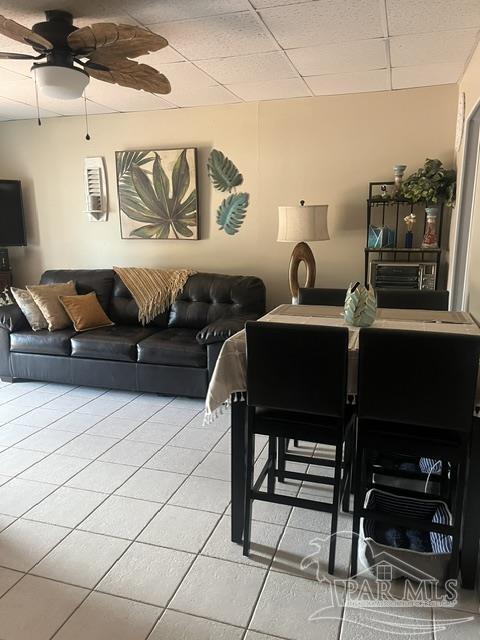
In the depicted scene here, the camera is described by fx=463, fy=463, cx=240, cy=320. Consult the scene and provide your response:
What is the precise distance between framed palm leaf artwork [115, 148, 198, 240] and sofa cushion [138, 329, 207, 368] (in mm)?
1330

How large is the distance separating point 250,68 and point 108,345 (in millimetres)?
2384

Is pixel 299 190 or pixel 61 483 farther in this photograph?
pixel 299 190

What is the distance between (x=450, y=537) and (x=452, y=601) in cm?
23

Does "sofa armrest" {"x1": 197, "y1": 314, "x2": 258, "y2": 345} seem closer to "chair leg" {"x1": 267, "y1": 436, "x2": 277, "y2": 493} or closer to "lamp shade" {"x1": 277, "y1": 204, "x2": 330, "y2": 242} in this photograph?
"lamp shade" {"x1": 277, "y1": 204, "x2": 330, "y2": 242}

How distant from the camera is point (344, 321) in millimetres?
2354

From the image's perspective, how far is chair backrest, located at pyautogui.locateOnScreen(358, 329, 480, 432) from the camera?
5.30 ft

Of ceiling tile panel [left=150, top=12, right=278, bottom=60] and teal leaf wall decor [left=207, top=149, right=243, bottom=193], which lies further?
teal leaf wall decor [left=207, top=149, right=243, bottom=193]

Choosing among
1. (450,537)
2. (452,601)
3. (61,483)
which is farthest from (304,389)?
(61,483)

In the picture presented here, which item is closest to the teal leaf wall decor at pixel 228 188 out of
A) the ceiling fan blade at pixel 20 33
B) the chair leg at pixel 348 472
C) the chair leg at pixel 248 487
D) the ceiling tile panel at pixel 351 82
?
the ceiling tile panel at pixel 351 82

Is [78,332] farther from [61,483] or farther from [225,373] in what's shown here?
[225,373]

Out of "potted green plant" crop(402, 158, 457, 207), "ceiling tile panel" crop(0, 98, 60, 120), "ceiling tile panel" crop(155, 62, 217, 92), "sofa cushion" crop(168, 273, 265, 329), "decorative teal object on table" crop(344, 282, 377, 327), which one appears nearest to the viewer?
"decorative teal object on table" crop(344, 282, 377, 327)

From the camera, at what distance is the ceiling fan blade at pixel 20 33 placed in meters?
2.08

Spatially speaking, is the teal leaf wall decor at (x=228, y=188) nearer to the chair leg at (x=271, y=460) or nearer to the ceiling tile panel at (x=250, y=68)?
the ceiling tile panel at (x=250, y=68)

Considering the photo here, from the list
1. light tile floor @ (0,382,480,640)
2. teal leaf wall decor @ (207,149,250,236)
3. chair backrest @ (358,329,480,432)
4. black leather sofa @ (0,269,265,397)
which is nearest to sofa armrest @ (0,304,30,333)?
black leather sofa @ (0,269,265,397)
